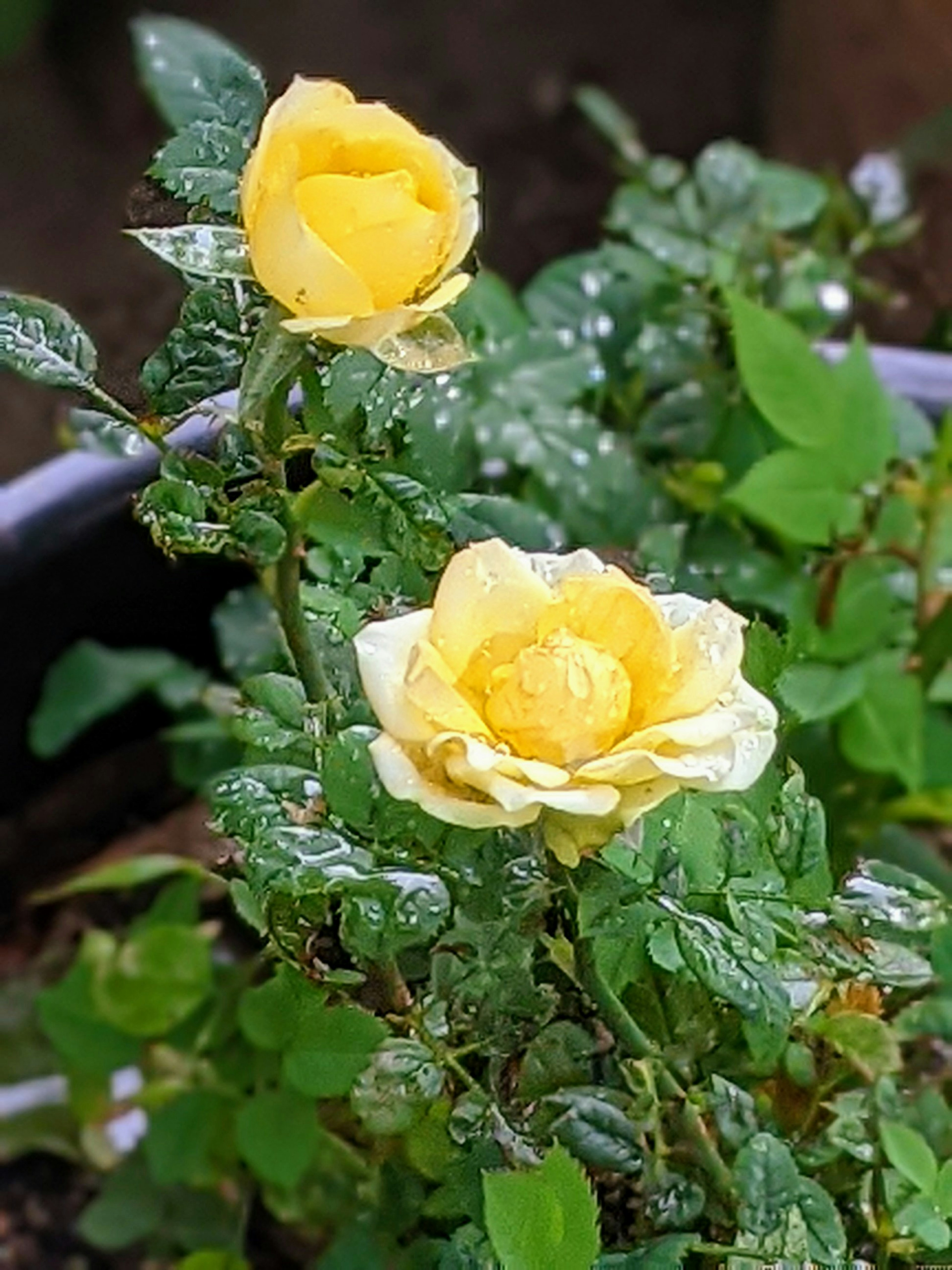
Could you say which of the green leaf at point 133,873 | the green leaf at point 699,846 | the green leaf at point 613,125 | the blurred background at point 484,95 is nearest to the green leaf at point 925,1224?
the green leaf at point 699,846

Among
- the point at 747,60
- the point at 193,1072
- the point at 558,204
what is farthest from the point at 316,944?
the point at 747,60

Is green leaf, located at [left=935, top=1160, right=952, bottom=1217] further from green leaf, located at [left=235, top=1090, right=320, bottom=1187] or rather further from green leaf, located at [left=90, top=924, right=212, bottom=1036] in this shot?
green leaf, located at [left=90, top=924, right=212, bottom=1036]

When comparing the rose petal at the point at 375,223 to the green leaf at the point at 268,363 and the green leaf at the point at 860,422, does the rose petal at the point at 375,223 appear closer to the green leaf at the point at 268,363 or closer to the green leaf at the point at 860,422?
the green leaf at the point at 268,363

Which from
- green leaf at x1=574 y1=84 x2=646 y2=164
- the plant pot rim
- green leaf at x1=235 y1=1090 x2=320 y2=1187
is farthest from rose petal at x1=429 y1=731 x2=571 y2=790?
green leaf at x1=574 y1=84 x2=646 y2=164

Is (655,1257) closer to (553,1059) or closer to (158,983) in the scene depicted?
(553,1059)

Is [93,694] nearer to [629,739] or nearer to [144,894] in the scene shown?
[144,894]
